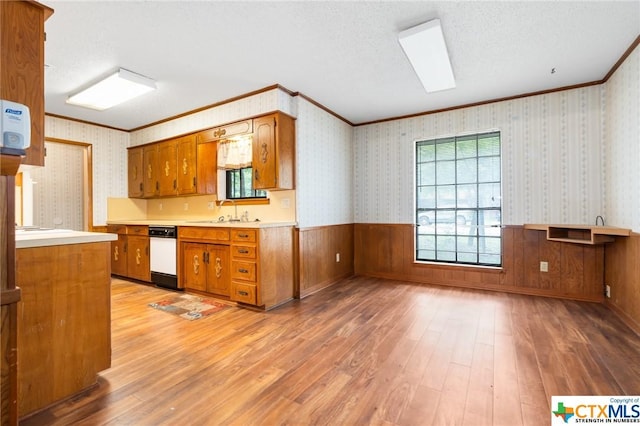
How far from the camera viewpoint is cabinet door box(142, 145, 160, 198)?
4906mm

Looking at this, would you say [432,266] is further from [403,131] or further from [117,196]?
[117,196]

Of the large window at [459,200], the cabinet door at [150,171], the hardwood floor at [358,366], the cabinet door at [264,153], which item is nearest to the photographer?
the hardwood floor at [358,366]

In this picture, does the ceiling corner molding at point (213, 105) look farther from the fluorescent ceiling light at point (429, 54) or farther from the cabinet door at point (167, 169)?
the fluorescent ceiling light at point (429, 54)

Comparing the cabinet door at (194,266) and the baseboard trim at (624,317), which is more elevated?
the cabinet door at (194,266)

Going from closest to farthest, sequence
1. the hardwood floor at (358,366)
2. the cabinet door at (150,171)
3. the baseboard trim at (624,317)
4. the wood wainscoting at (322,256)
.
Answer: the hardwood floor at (358,366), the baseboard trim at (624,317), the wood wainscoting at (322,256), the cabinet door at (150,171)

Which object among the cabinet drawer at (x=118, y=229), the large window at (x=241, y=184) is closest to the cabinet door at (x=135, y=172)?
the cabinet drawer at (x=118, y=229)

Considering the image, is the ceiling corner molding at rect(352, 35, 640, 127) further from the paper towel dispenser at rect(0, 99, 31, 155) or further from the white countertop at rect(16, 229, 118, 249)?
the paper towel dispenser at rect(0, 99, 31, 155)

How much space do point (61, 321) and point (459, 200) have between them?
14.3 feet

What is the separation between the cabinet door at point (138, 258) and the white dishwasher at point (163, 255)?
0.12 m

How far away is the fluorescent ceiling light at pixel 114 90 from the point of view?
311 centimetres

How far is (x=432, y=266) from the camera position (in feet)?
13.9

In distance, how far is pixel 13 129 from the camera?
1.03 m

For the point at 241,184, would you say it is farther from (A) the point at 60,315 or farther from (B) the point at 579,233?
(B) the point at 579,233

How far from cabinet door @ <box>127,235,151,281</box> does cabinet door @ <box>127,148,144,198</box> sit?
1.08m
